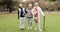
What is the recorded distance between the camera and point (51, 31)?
14320 millimetres

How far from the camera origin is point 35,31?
46.9 feet

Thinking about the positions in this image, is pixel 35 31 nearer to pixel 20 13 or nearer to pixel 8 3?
pixel 20 13

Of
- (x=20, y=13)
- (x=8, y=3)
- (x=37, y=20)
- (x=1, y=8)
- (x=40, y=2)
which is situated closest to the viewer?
(x=37, y=20)

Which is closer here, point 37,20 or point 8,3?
point 37,20

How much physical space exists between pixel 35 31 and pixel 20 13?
1.83m

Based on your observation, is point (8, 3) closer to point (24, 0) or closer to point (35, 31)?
point (24, 0)

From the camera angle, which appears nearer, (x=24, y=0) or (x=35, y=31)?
(x=35, y=31)

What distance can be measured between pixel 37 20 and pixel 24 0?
52.2 metres

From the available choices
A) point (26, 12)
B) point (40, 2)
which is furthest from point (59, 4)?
point (26, 12)

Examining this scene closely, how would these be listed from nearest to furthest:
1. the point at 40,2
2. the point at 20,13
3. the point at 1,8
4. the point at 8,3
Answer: the point at 20,13, the point at 8,3, the point at 1,8, the point at 40,2

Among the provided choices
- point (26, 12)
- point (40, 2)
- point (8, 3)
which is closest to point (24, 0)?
point (40, 2)

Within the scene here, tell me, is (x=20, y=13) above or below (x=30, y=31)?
above

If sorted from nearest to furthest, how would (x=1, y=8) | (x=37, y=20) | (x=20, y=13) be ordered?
1. (x=37, y=20)
2. (x=20, y=13)
3. (x=1, y=8)

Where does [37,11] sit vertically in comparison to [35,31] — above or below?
above
